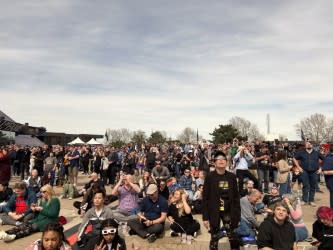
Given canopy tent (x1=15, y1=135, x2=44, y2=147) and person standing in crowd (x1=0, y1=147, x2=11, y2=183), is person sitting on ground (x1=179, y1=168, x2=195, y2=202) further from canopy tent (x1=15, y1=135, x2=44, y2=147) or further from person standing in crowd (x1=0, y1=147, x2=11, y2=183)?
canopy tent (x1=15, y1=135, x2=44, y2=147)

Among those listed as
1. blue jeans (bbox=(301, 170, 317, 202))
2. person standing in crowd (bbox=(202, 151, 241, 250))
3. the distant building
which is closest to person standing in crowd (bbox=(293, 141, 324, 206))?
blue jeans (bbox=(301, 170, 317, 202))

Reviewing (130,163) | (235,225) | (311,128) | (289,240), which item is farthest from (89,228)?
(311,128)

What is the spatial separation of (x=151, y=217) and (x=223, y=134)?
40.1 metres

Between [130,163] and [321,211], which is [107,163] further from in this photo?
[321,211]

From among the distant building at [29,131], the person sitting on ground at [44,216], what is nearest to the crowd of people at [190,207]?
the person sitting on ground at [44,216]

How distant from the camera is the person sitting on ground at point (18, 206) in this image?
26.4ft

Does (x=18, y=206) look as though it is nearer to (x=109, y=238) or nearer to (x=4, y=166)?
(x=4, y=166)

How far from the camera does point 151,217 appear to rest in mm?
7262

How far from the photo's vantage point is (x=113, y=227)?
13.6 feet

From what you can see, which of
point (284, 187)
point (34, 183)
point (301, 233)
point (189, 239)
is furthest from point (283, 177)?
point (34, 183)

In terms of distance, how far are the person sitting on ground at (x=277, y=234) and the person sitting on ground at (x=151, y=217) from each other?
9.77ft

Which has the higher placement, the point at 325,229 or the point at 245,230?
the point at 325,229

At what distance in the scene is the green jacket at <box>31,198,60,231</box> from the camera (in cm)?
715

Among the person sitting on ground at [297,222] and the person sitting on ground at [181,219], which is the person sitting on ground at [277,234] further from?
the person sitting on ground at [181,219]
